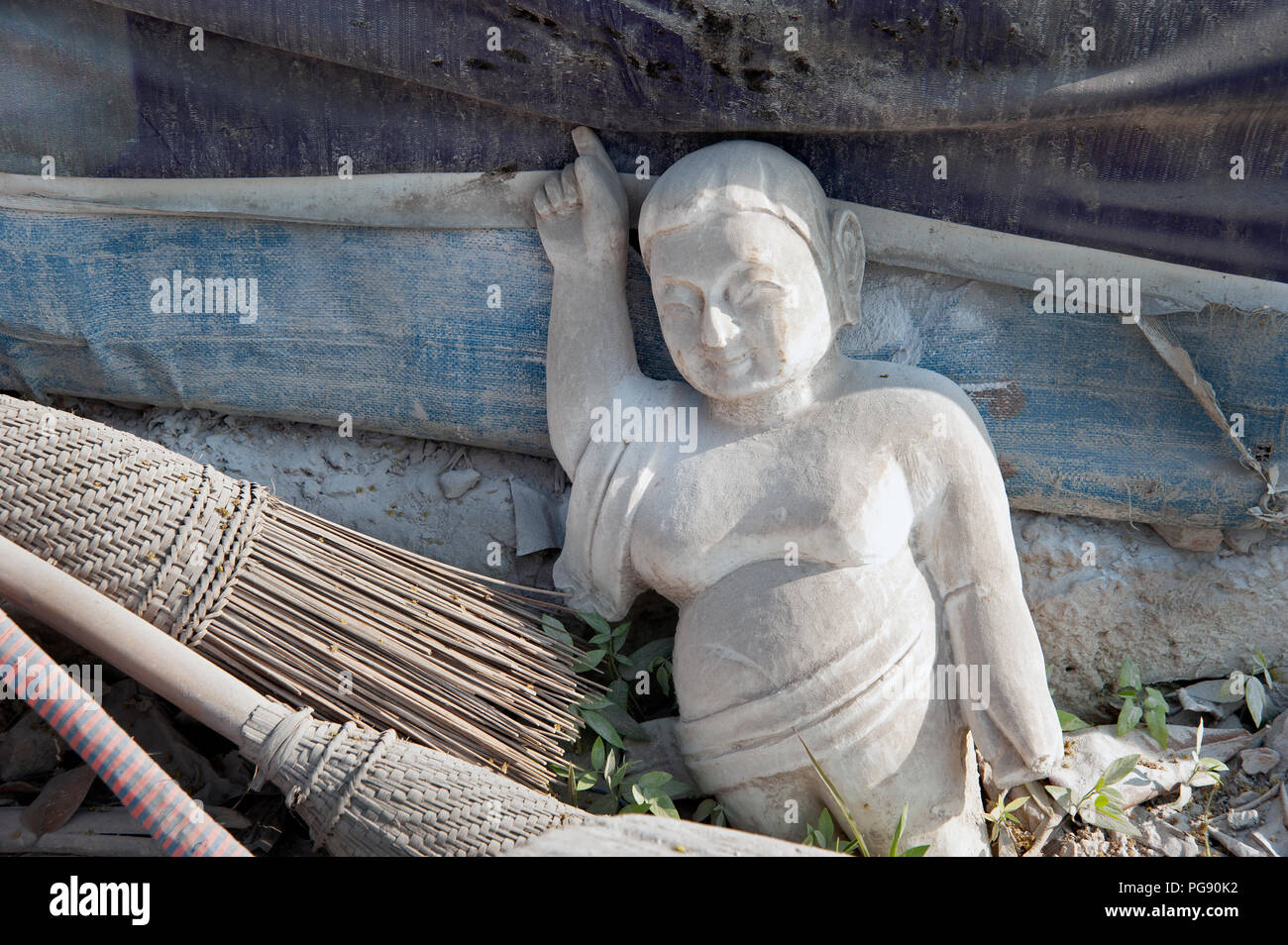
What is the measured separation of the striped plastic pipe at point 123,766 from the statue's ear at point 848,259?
Result: 1.52 meters

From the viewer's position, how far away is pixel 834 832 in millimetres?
2227

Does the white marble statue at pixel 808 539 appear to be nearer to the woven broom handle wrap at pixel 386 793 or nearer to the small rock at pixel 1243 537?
the woven broom handle wrap at pixel 386 793

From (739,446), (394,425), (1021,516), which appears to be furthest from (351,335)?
(1021,516)

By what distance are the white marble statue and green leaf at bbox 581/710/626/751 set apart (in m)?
0.14

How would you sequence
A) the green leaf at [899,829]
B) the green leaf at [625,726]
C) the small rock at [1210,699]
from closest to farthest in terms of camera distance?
the green leaf at [899,829]
the green leaf at [625,726]
the small rock at [1210,699]

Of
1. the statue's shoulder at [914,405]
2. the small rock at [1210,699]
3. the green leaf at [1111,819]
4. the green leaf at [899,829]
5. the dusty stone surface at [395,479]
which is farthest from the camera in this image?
the dusty stone surface at [395,479]

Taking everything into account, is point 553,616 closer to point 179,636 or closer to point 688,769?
point 688,769

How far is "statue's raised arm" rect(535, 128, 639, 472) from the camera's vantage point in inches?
95.7

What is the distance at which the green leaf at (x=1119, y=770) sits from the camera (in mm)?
2396

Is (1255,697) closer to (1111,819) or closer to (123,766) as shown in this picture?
(1111,819)
